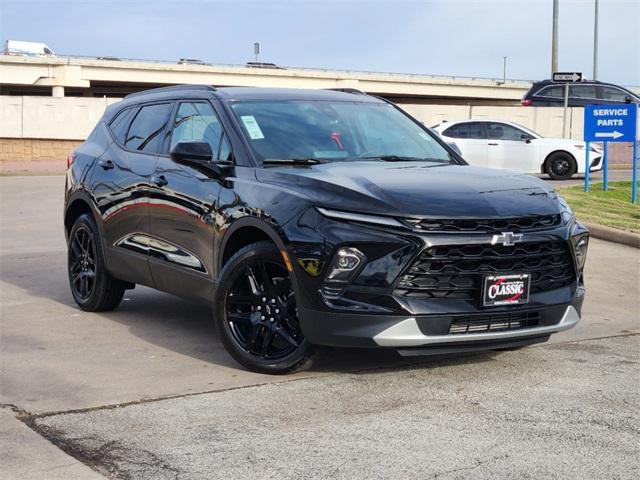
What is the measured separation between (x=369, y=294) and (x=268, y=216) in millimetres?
841

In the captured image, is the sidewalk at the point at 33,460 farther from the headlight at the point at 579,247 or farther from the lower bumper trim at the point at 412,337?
the headlight at the point at 579,247

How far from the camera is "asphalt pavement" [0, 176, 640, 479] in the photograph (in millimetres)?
4777

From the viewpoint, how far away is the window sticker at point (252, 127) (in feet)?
23.2

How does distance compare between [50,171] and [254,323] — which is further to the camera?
[50,171]

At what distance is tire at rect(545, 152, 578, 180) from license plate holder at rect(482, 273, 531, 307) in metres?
18.5

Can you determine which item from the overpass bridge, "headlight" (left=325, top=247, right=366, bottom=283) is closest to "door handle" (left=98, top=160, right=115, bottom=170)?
"headlight" (left=325, top=247, right=366, bottom=283)

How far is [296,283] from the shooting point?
6055 millimetres

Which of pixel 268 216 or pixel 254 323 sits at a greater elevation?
pixel 268 216

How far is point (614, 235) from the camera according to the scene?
13.1 metres

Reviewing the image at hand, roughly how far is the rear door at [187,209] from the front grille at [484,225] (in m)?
1.57

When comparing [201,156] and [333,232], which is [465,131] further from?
[333,232]

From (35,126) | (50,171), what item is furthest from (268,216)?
(35,126)

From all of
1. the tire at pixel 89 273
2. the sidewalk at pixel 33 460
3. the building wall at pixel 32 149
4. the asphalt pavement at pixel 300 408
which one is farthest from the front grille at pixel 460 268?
the building wall at pixel 32 149

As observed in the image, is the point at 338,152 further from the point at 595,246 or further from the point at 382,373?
the point at 595,246
